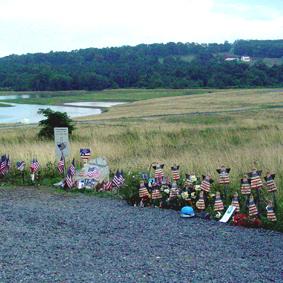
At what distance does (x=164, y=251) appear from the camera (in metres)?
7.05

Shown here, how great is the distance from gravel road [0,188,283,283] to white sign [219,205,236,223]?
0.77ft

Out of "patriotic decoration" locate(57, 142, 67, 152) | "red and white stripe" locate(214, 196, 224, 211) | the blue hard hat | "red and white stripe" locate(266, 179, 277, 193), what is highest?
"patriotic decoration" locate(57, 142, 67, 152)

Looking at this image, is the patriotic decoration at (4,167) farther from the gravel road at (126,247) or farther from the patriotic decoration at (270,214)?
the patriotic decoration at (270,214)

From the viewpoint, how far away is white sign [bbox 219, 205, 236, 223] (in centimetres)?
880

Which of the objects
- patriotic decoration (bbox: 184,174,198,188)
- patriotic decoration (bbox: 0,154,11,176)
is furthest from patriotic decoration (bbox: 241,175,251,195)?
patriotic decoration (bbox: 0,154,11,176)

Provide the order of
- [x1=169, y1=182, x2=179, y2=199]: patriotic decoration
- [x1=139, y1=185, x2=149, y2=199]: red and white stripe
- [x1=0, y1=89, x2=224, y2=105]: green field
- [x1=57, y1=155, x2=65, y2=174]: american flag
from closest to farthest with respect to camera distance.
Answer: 1. [x1=169, y1=182, x2=179, y2=199]: patriotic decoration
2. [x1=139, y1=185, x2=149, y2=199]: red and white stripe
3. [x1=57, y1=155, x2=65, y2=174]: american flag
4. [x1=0, y1=89, x2=224, y2=105]: green field

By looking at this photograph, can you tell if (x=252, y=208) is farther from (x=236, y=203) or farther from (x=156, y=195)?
(x=156, y=195)

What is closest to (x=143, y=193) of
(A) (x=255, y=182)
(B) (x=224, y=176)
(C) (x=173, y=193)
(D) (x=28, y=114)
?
(C) (x=173, y=193)

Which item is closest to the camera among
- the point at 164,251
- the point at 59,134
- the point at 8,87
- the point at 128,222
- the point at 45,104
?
the point at 164,251

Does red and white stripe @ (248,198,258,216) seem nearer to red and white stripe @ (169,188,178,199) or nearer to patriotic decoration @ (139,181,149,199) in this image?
red and white stripe @ (169,188,178,199)

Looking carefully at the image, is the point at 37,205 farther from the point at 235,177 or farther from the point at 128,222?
the point at 235,177

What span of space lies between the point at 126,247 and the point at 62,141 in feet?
21.3

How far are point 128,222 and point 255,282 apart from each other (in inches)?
125

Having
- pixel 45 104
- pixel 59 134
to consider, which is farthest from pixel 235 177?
pixel 45 104
